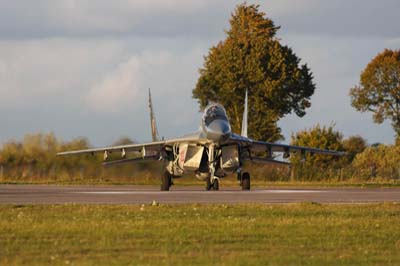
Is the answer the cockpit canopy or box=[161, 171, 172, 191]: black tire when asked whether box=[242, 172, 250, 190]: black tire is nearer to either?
the cockpit canopy

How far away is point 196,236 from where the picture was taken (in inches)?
631

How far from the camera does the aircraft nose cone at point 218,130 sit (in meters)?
36.2

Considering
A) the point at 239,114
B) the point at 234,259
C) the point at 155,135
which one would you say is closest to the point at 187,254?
the point at 234,259

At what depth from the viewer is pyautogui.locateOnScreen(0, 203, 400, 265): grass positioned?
1360 cm

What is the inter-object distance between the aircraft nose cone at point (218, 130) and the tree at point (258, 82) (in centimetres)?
3560

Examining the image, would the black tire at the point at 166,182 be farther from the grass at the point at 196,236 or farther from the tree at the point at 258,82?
the tree at the point at 258,82

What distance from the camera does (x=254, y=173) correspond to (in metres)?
52.8

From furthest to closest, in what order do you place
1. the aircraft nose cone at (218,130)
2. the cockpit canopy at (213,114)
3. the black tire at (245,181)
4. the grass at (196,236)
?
the black tire at (245,181)
the cockpit canopy at (213,114)
the aircraft nose cone at (218,130)
the grass at (196,236)

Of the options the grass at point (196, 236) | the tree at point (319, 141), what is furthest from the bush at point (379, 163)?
the grass at point (196, 236)

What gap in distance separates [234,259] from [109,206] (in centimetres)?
945

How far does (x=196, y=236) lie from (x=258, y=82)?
5905cm

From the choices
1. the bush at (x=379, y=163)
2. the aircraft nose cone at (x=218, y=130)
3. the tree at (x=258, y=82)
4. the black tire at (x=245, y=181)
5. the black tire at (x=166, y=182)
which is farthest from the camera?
the tree at (x=258, y=82)

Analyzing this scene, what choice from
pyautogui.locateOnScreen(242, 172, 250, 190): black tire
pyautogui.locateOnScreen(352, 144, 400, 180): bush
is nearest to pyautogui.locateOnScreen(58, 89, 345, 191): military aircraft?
pyautogui.locateOnScreen(242, 172, 250, 190): black tire

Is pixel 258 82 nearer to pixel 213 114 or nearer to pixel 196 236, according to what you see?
pixel 213 114
